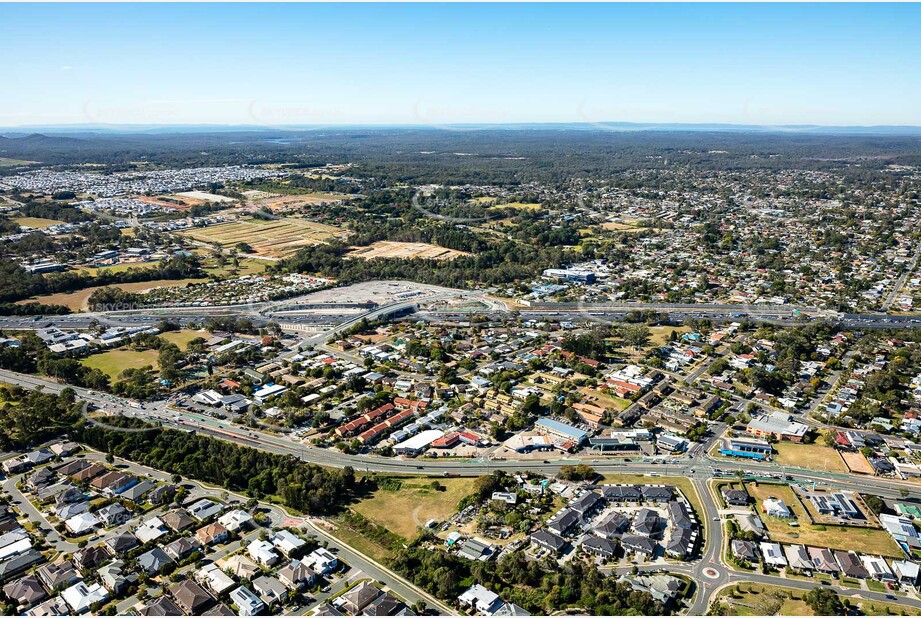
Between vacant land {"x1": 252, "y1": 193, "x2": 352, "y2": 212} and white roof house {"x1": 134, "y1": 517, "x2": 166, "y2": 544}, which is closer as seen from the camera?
white roof house {"x1": 134, "y1": 517, "x2": 166, "y2": 544}

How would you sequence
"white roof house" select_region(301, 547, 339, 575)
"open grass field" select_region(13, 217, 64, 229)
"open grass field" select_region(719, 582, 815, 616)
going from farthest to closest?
"open grass field" select_region(13, 217, 64, 229)
"white roof house" select_region(301, 547, 339, 575)
"open grass field" select_region(719, 582, 815, 616)

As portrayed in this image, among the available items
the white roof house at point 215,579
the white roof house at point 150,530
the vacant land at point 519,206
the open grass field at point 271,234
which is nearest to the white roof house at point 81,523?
the white roof house at point 150,530

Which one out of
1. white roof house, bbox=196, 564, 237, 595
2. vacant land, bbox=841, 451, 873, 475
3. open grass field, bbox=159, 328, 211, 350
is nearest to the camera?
white roof house, bbox=196, 564, 237, 595

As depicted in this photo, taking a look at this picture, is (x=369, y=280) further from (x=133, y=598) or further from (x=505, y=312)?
(x=133, y=598)

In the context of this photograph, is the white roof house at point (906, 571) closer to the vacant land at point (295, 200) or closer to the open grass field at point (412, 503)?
the open grass field at point (412, 503)

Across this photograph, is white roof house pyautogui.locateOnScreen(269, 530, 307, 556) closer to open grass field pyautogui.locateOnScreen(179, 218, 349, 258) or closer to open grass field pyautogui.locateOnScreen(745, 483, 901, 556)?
open grass field pyautogui.locateOnScreen(745, 483, 901, 556)

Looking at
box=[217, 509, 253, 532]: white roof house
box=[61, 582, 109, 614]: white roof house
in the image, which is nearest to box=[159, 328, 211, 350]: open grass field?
box=[217, 509, 253, 532]: white roof house

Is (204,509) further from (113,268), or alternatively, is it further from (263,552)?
(113,268)
